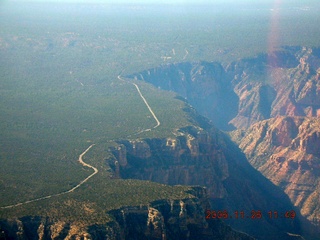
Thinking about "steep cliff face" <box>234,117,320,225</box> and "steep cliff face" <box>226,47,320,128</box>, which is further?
"steep cliff face" <box>226,47,320,128</box>

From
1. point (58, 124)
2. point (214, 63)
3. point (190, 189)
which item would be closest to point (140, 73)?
point (214, 63)

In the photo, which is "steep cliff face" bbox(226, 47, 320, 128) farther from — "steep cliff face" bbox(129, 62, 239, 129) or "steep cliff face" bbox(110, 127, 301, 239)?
"steep cliff face" bbox(110, 127, 301, 239)

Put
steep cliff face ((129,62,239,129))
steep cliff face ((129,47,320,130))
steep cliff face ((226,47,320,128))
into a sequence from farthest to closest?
1. steep cliff face ((129,62,239,129))
2. steep cliff face ((129,47,320,130))
3. steep cliff face ((226,47,320,128))

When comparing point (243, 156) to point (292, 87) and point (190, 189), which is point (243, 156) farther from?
point (190, 189)

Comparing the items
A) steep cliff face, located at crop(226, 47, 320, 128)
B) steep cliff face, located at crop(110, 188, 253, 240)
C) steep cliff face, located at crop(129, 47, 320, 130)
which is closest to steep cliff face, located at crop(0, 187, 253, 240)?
steep cliff face, located at crop(110, 188, 253, 240)

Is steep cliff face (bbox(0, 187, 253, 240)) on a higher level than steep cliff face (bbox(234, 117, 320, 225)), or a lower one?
higher

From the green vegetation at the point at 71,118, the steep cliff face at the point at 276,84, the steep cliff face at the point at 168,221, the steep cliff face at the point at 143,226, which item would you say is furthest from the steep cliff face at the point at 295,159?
the steep cliff face at the point at 168,221

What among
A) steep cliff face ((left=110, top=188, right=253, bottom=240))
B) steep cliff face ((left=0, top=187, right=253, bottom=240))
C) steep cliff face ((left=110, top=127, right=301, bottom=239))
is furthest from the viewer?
steep cliff face ((left=110, top=127, right=301, bottom=239))

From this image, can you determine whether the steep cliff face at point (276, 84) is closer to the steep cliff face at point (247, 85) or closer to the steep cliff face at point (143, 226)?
the steep cliff face at point (247, 85)

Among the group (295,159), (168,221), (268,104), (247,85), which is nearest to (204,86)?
(247,85)
